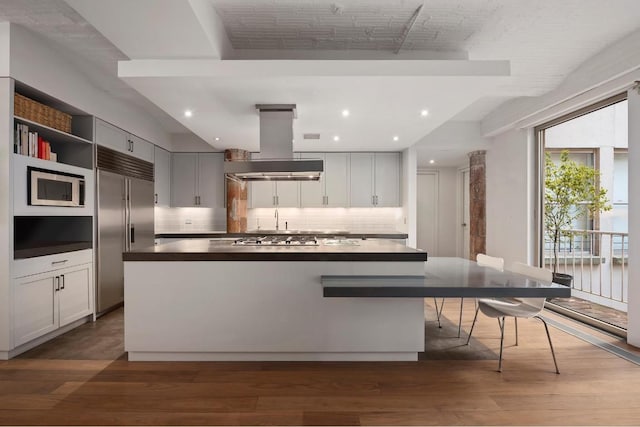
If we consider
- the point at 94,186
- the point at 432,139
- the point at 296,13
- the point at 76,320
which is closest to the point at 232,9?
the point at 296,13

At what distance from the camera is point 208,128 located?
4805mm

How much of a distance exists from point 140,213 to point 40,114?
2.00 meters

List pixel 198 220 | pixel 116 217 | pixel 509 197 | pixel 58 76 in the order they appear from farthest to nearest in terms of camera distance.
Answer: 1. pixel 198 220
2. pixel 509 197
3. pixel 116 217
4. pixel 58 76

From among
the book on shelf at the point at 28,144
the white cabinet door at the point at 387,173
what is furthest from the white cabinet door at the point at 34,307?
the white cabinet door at the point at 387,173

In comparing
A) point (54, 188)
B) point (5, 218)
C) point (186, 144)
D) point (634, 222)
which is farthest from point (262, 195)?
point (634, 222)

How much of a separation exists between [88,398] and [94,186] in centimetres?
256

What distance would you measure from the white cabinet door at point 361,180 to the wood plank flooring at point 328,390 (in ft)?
11.8

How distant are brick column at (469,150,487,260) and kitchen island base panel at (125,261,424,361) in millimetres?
4120

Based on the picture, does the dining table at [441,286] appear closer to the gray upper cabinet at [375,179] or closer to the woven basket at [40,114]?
the woven basket at [40,114]

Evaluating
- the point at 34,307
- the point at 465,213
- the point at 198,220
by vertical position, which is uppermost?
the point at 465,213

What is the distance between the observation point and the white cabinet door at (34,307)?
316 cm

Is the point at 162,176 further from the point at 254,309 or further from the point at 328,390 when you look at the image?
the point at 328,390

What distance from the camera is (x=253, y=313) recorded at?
9.95 ft

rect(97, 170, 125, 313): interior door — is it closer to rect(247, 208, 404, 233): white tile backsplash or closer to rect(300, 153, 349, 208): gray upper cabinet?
rect(247, 208, 404, 233): white tile backsplash
